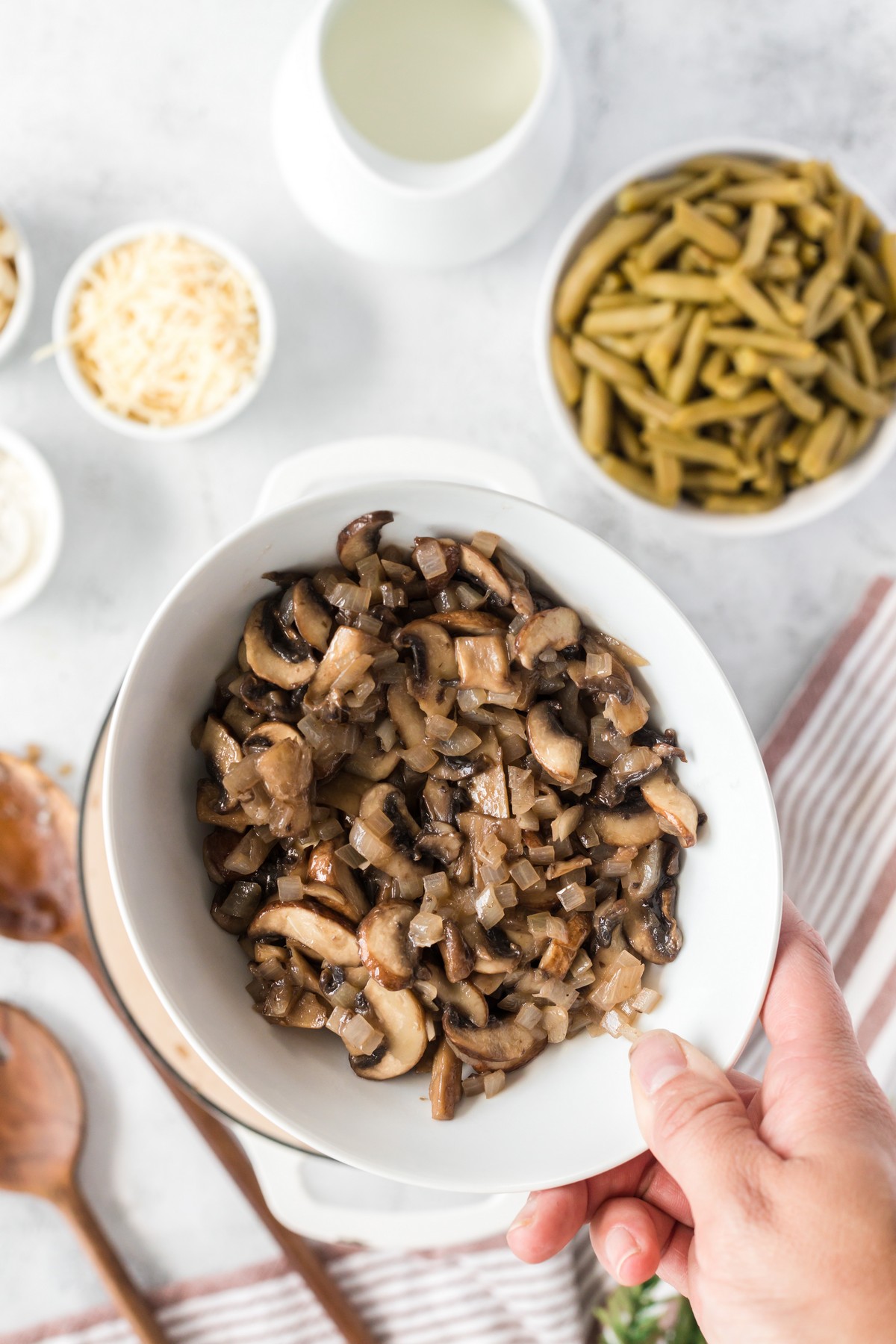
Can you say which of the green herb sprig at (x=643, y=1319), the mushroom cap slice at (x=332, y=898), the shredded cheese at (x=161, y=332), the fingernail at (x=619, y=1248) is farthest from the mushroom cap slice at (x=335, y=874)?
the green herb sprig at (x=643, y=1319)

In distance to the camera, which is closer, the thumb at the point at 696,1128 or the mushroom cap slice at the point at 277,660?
the thumb at the point at 696,1128

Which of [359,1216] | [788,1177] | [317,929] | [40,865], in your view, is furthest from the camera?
[40,865]

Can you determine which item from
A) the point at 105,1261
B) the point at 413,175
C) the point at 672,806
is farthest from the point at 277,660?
the point at 105,1261

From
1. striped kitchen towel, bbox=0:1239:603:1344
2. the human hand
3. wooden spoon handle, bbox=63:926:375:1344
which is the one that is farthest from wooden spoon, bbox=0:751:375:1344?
the human hand

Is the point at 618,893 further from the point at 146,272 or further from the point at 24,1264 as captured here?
the point at 24,1264

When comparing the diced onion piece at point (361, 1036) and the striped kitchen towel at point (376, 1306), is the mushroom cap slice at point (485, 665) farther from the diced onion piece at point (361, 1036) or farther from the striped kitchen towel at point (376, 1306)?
the striped kitchen towel at point (376, 1306)

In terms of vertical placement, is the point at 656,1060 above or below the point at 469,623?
below

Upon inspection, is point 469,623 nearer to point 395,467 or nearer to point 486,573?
point 486,573
